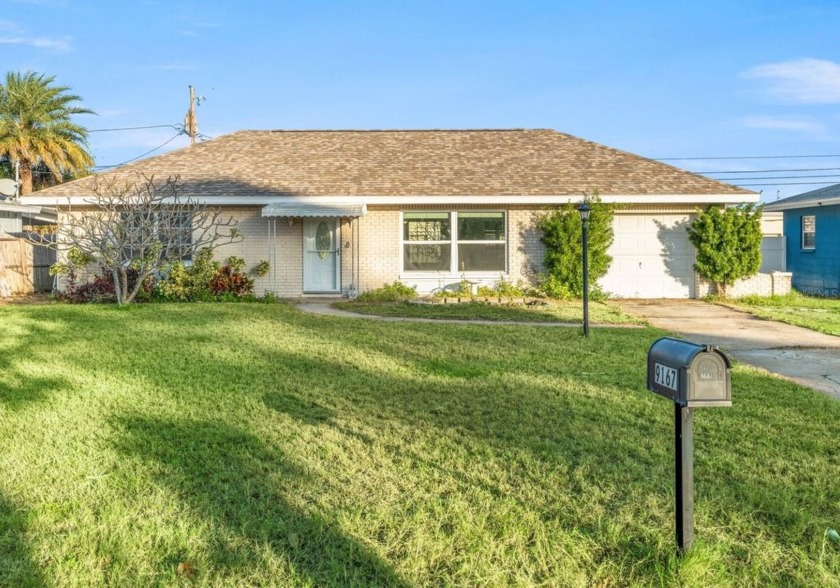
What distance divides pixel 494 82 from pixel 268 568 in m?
26.9

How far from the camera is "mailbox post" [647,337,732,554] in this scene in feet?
9.23

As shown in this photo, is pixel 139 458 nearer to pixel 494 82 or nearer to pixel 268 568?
pixel 268 568

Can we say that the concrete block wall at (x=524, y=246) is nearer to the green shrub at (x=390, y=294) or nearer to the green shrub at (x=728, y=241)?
the green shrub at (x=390, y=294)

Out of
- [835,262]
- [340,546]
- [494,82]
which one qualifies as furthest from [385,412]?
[494,82]

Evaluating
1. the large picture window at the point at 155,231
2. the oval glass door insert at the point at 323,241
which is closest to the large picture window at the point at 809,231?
the oval glass door insert at the point at 323,241

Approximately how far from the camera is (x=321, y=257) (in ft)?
58.7

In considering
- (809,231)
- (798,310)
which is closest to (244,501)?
(798,310)

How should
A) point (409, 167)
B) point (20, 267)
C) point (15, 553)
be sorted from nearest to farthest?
point (15, 553) < point (20, 267) < point (409, 167)

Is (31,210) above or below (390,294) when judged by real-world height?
above

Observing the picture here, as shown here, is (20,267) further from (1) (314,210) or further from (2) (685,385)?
(2) (685,385)

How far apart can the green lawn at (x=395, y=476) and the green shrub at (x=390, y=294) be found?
8748mm

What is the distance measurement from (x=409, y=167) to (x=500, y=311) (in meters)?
6.51

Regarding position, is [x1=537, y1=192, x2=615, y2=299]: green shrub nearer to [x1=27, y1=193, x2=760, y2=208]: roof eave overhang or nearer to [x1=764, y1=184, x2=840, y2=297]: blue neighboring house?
[x1=27, y1=193, x2=760, y2=208]: roof eave overhang

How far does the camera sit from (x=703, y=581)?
296cm
